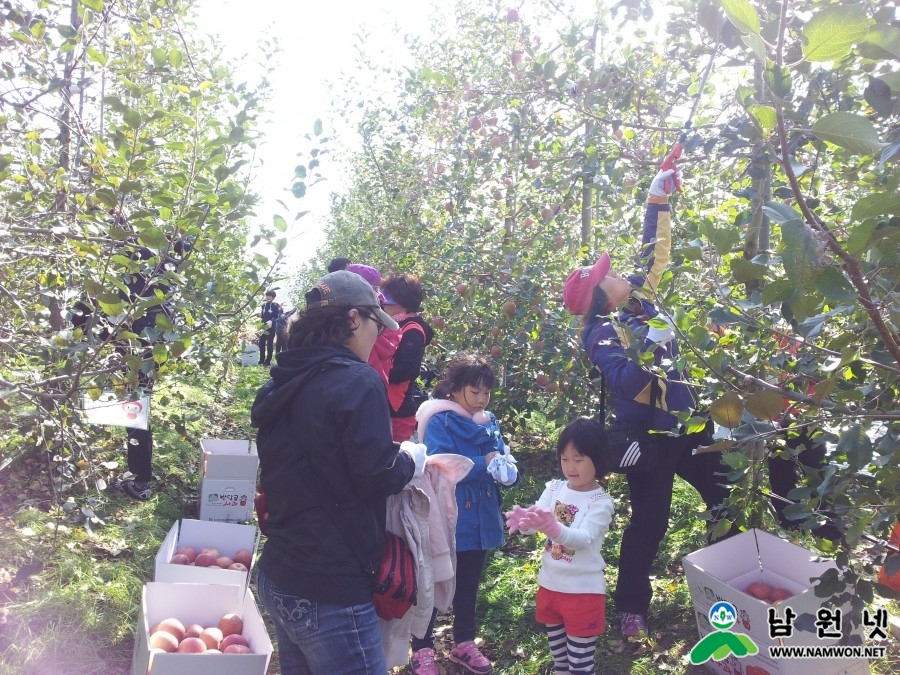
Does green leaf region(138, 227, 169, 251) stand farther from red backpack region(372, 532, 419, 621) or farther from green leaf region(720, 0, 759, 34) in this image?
green leaf region(720, 0, 759, 34)

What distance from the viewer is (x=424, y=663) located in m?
2.96

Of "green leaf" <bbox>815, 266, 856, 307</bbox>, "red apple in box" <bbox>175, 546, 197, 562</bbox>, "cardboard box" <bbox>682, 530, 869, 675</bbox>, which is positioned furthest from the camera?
"red apple in box" <bbox>175, 546, 197, 562</bbox>

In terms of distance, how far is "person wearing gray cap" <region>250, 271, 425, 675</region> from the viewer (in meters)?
1.80

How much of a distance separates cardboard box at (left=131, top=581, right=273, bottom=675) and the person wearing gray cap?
0.44 metres

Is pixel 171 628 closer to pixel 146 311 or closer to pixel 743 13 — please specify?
pixel 146 311

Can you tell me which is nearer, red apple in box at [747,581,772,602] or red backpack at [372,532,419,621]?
red backpack at [372,532,419,621]

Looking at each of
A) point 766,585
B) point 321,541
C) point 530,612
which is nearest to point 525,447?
point 530,612

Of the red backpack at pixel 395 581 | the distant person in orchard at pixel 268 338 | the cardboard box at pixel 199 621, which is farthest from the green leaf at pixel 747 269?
the distant person in orchard at pixel 268 338

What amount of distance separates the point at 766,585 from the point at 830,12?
7.83 feet

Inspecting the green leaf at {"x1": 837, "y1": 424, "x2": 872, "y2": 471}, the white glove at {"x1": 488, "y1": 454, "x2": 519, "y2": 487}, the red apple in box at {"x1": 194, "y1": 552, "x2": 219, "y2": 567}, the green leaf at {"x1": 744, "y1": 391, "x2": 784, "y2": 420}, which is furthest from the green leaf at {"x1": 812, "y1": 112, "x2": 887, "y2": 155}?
the red apple in box at {"x1": 194, "y1": 552, "x2": 219, "y2": 567}

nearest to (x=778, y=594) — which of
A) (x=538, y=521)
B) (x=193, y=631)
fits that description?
(x=538, y=521)

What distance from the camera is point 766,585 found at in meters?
2.84
